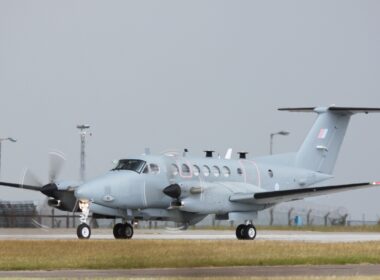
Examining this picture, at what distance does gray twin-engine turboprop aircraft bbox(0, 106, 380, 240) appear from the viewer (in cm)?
4712

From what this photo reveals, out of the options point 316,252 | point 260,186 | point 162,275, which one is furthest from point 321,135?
point 162,275

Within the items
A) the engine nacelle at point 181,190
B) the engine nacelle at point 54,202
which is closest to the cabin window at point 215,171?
the engine nacelle at point 181,190

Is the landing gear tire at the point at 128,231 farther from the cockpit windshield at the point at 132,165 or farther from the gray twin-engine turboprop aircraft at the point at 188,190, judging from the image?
the cockpit windshield at the point at 132,165

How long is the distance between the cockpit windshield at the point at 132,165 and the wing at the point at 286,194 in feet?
16.4

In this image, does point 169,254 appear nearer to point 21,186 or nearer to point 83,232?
point 83,232

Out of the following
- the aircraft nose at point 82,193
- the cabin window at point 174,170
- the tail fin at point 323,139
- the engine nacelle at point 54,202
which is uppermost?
the tail fin at point 323,139

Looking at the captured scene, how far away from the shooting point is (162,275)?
1053 inches

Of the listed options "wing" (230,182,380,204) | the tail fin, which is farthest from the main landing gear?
the tail fin

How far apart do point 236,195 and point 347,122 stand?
10.6m

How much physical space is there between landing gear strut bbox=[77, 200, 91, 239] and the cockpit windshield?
2.83m

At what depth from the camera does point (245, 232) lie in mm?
49469

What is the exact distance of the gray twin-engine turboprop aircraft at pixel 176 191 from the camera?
47125mm

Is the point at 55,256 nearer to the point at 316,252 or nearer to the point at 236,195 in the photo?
the point at 316,252

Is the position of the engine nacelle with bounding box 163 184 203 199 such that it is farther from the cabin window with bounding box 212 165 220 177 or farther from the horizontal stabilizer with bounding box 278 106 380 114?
the horizontal stabilizer with bounding box 278 106 380 114
